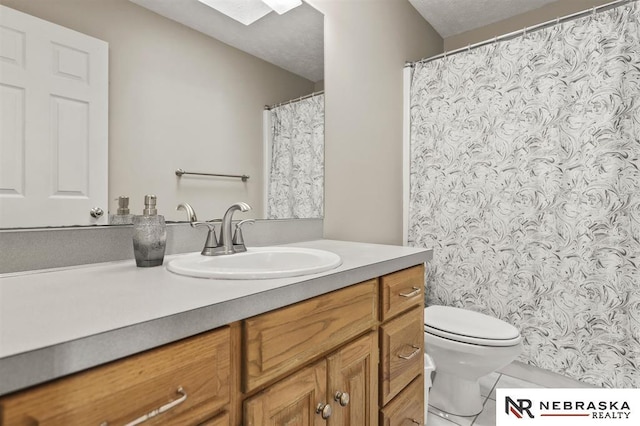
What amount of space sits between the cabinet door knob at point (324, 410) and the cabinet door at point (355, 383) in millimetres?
26

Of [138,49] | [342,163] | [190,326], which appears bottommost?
[190,326]

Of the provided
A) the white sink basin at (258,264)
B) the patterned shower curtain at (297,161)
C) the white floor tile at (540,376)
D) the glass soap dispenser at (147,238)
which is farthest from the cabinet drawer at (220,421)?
the white floor tile at (540,376)

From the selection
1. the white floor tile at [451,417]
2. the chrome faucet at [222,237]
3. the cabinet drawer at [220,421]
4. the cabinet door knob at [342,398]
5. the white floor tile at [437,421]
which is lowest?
the white floor tile at [437,421]

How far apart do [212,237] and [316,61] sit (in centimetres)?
101

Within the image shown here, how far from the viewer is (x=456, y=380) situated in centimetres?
167

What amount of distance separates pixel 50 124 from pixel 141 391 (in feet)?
2.33

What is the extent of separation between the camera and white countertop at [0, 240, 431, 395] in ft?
1.30

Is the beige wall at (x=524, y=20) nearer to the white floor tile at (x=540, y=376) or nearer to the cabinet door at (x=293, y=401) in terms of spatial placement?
the white floor tile at (x=540, y=376)

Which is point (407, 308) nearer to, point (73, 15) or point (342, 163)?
point (342, 163)

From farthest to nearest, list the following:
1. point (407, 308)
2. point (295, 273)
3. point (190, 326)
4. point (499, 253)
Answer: point (499, 253)
point (407, 308)
point (295, 273)
point (190, 326)

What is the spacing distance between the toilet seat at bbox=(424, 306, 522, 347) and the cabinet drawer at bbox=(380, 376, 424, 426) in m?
0.39

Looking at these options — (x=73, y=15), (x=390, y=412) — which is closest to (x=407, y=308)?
(x=390, y=412)

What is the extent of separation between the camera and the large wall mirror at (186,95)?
94cm

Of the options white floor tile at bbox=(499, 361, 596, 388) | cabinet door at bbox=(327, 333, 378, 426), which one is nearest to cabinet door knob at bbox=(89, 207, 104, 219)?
cabinet door at bbox=(327, 333, 378, 426)
